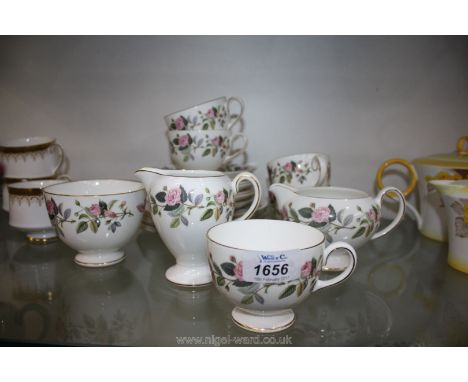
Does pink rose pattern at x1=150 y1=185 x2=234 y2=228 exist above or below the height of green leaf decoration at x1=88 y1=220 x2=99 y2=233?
above

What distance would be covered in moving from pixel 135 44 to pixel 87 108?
Result: 0.21m

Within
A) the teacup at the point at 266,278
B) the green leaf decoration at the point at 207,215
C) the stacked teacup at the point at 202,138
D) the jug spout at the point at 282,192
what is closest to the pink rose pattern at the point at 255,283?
the teacup at the point at 266,278

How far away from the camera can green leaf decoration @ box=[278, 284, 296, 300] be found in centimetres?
52

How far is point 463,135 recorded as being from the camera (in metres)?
1.00

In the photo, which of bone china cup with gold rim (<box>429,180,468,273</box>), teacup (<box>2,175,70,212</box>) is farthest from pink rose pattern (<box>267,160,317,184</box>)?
teacup (<box>2,175,70,212</box>)

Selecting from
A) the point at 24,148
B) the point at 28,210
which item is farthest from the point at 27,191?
the point at 24,148

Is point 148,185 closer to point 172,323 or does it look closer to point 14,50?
point 172,323

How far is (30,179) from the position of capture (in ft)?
3.21

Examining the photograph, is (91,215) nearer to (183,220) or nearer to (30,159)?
(183,220)

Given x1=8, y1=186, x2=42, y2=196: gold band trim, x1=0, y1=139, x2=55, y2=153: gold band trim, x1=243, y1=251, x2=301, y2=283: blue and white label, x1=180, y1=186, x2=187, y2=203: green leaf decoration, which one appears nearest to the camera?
x1=243, y1=251, x2=301, y2=283: blue and white label

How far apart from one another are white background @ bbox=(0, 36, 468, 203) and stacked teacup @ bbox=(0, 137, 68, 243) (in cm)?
12

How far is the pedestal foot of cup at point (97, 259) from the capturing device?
0.77 metres

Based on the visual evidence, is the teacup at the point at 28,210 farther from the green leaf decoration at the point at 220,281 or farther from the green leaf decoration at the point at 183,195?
the green leaf decoration at the point at 220,281

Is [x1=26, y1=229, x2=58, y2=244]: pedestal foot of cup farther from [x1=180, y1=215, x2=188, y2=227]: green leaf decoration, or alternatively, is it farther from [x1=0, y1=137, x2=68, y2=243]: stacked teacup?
[x1=180, y1=215, x2=188, y2=227]: green leaf decoration
